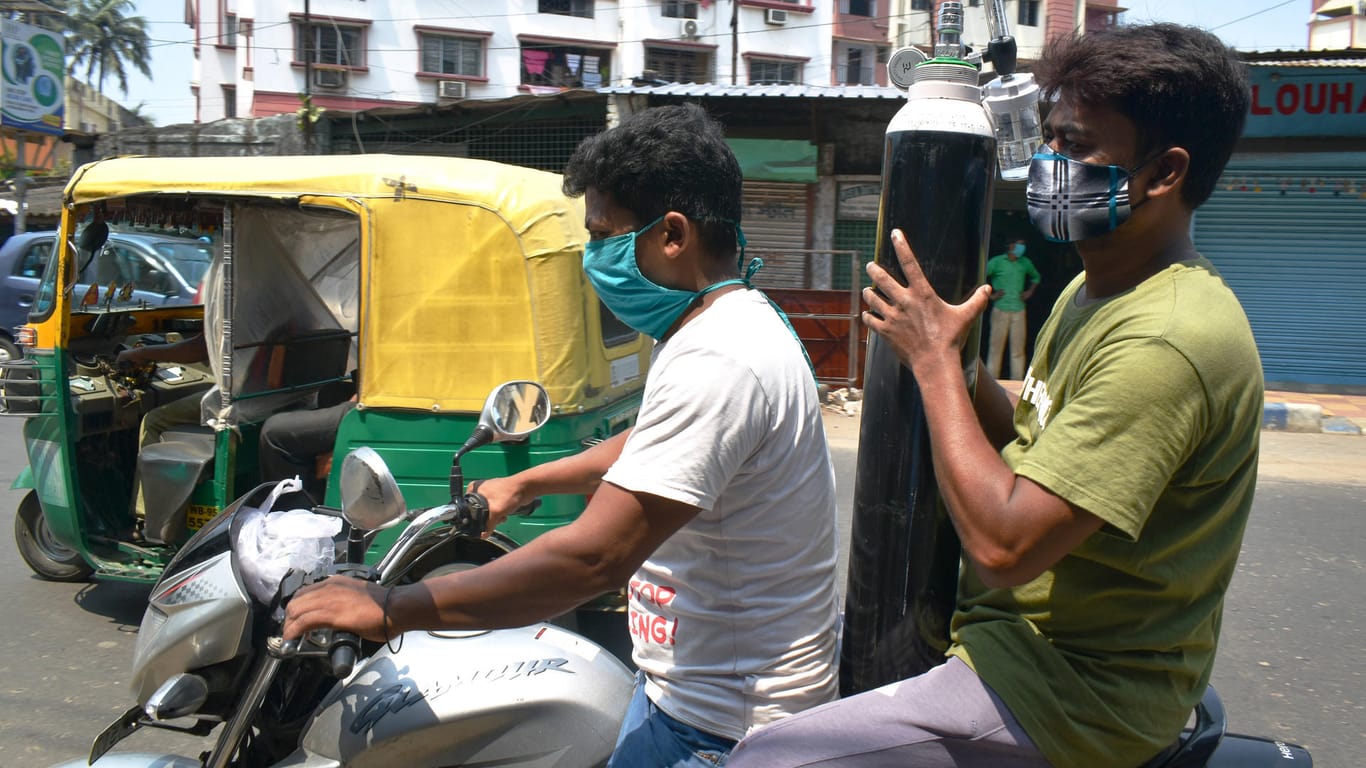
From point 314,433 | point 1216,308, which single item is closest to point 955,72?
point 1216,308

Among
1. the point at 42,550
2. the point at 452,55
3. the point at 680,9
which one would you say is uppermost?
the point at 680,9

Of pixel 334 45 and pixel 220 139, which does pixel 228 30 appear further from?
pixel 220 139

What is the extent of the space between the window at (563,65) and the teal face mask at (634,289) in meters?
31.9

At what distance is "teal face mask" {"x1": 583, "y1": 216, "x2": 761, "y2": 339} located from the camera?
5.35 ft

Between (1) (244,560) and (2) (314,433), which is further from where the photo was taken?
(2) (314,433)

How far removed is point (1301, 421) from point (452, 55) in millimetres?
27485

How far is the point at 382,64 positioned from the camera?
100ft

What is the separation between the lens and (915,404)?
1524mm

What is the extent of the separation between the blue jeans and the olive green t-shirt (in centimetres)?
41

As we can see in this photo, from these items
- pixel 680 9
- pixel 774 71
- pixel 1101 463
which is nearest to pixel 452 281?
pixel 1101 463

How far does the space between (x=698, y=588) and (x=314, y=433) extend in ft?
10.1

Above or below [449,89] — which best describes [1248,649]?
below

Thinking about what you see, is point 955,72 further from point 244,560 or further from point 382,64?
point 382,64

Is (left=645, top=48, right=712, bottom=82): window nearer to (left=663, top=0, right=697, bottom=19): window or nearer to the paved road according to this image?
(left=663, top=0, right=697, bottom=19): window
